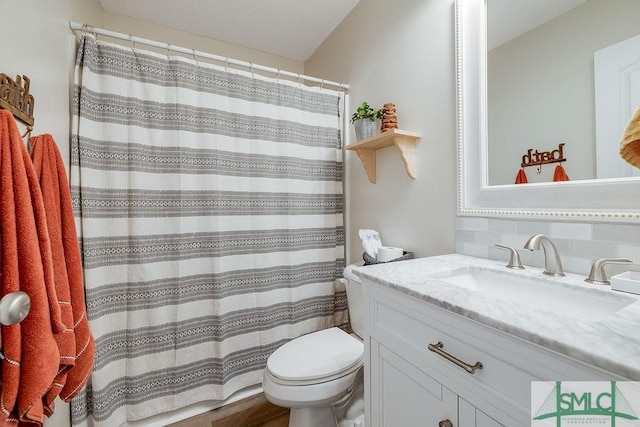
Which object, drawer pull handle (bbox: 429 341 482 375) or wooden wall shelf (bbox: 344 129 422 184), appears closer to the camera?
drawer pull handle (bbox: 429 341 482 375)

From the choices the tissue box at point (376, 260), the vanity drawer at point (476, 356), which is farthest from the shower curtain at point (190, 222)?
the vanity drawer at point (476, 356)

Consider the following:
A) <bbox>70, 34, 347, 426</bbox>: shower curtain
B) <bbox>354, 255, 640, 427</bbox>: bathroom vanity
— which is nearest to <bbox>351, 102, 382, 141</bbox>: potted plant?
<bbox>70, 34, 347, 426</bbox>: shower curtain

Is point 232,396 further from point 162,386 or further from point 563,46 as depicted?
point 563,46

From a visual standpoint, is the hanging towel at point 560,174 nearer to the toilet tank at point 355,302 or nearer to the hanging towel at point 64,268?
the toilet tank at point 355,302

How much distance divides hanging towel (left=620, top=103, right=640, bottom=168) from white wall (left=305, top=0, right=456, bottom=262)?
600 millimetres

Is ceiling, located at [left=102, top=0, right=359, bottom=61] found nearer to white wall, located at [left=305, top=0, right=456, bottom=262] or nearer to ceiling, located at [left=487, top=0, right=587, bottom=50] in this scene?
white wall, located at [left=305, top=0, right=456, bottom=262]

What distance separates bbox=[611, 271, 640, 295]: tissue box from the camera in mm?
659

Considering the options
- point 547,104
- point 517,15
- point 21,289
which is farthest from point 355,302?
point 517,15

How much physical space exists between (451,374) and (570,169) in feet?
2.43

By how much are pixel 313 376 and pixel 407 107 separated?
1.34 m

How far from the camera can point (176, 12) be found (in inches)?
73.7

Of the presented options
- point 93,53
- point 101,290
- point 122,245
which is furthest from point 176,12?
point 101,290

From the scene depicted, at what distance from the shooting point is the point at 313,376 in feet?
3.78

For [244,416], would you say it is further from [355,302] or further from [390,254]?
[390,254]
